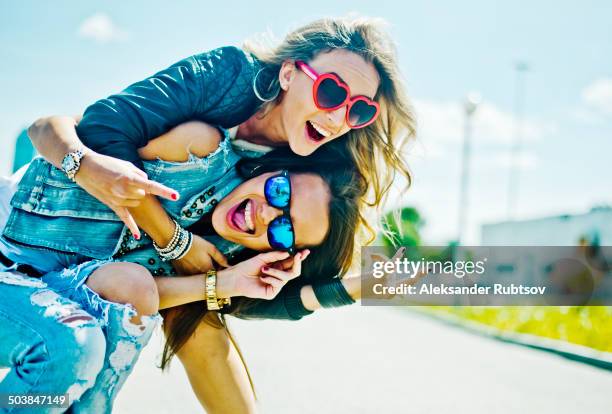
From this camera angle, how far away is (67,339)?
193cm

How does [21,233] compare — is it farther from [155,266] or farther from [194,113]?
[194,113]

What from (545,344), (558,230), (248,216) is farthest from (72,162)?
(558,230)

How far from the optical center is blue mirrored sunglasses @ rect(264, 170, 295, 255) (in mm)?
2746

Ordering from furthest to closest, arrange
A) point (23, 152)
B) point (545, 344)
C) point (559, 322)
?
point (559, 322) < point (545, 344) < point (23, 152)

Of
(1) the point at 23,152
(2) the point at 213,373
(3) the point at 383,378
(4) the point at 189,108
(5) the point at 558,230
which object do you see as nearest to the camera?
(4) the point at 189,108

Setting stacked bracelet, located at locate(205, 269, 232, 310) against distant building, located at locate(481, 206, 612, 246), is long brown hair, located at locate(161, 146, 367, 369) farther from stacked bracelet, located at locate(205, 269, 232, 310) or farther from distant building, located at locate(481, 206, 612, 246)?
distant building, located at locate(481, 206, 612, 246)

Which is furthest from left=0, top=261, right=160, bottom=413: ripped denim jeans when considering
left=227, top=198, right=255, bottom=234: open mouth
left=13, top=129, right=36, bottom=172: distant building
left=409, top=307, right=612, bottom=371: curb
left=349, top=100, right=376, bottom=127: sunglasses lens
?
left=409, top=307, right=612, bottom=371: curb

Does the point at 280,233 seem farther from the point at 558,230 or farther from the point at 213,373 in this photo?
the point at 558,230

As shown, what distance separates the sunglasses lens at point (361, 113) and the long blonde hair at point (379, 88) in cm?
16

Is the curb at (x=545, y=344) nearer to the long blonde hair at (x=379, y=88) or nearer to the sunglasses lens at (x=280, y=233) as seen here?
the long blonde hair at (x=379, y=88)

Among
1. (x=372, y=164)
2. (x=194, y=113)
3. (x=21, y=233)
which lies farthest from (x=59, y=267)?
(x=372, y=164)

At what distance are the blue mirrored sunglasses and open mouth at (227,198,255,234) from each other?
83mm

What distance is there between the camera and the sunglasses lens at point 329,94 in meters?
2.77

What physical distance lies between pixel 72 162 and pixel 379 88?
4.67 ft
